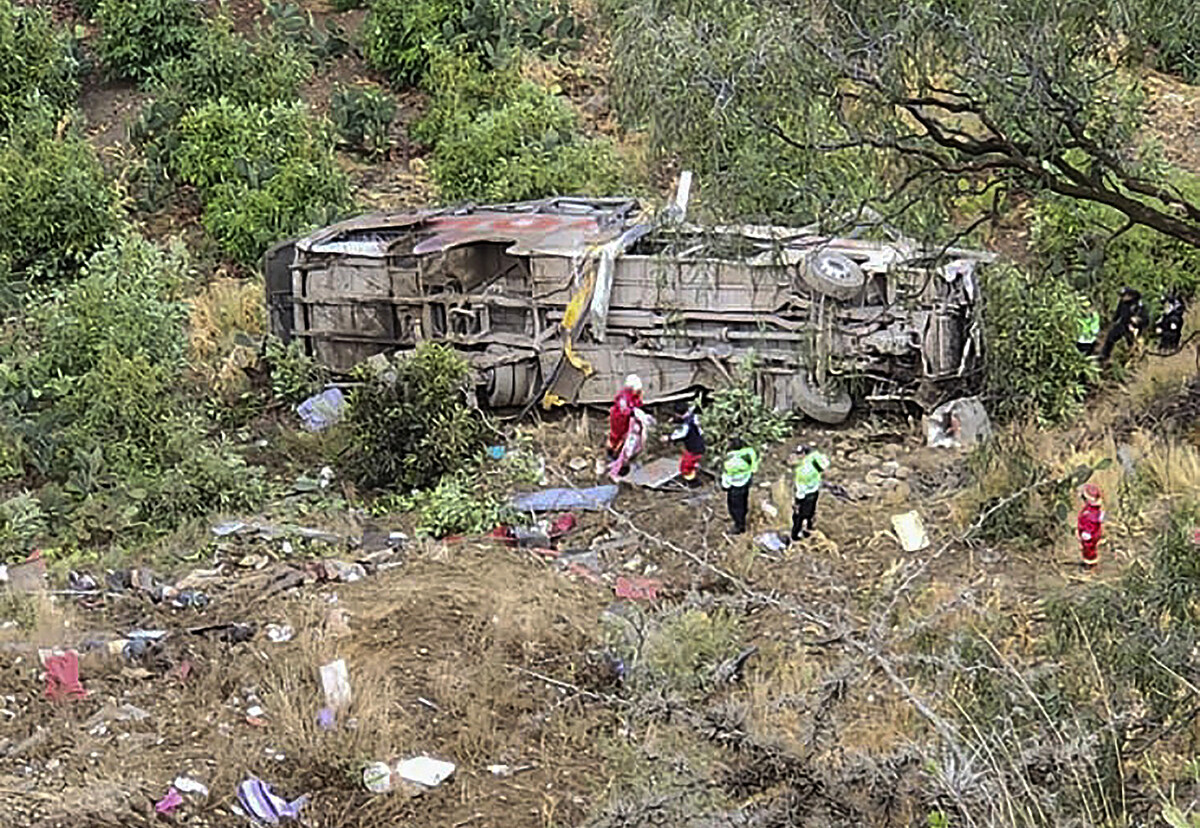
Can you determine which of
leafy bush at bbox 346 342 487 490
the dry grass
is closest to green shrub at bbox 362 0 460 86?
the dry grass

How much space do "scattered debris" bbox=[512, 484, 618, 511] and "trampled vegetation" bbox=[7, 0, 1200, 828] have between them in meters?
0.16

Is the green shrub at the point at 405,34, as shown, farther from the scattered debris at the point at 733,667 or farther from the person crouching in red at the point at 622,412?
the scattered debris at the point at 733,667

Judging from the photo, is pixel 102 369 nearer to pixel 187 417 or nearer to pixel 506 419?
pixel 187 417

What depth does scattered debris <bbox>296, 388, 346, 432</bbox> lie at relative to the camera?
Result: 42.5 feet

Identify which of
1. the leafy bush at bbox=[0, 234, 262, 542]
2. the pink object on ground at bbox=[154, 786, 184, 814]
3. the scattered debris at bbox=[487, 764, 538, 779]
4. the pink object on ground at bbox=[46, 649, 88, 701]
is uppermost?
the pink object on ground at bbox=[154, 786, 184, 814]

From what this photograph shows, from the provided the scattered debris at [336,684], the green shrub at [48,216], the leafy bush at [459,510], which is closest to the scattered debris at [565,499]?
the leafy bush at [459,510]

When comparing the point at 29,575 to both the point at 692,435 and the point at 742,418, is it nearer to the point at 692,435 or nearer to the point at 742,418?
the point at 692,435

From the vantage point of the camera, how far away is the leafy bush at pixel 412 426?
11875mm

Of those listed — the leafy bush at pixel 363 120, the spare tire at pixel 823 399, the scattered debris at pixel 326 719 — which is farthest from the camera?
the leafy bush at pixel 363 120

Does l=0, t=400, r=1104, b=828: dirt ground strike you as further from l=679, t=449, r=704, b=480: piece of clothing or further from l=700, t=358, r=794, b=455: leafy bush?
l=700, t=358, r=794, b=455: leafy bush

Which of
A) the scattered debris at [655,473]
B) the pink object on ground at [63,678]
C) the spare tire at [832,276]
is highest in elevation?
the spare tire at [832,276]

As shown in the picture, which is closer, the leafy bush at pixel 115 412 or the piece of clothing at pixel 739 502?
the piece of clothing at pixel 739 502

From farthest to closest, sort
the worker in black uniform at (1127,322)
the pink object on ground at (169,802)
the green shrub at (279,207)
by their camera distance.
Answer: the green shrub at (279,207) → the worker in black uniform at (1127,322) → the pink object on ground at (169,802)

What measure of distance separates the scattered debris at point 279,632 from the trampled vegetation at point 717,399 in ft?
3.23
